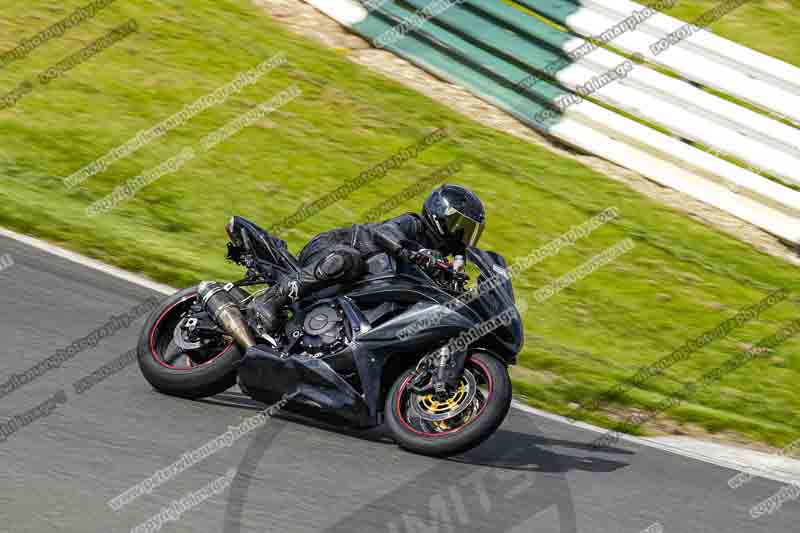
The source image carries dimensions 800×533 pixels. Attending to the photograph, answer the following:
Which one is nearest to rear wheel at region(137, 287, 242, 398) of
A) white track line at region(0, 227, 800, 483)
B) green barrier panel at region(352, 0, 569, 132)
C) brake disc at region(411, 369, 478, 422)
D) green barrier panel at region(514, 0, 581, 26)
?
brake disc at region(411, 369, 478, 422)

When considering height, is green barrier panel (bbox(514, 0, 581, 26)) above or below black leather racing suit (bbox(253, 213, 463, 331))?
below

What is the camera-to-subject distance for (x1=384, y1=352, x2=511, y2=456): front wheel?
20.7ft

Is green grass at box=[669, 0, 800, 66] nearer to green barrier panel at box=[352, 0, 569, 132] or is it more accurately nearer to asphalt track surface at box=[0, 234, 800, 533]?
green barrier panel at box=[352, 0, 569, 132]

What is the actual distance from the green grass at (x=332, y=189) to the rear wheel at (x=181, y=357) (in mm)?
2376

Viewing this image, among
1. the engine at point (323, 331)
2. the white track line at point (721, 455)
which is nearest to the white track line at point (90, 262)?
the engine at point (323, 331)

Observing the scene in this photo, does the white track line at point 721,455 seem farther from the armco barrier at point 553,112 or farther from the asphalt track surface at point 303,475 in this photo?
the armco barrier at point 553,112

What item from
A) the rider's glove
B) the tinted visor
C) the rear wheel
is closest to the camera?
the rider's glove

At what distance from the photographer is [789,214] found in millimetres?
12719

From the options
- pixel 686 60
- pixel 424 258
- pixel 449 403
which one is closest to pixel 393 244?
pixel 424 258

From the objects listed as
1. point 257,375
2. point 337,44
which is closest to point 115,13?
point 337,44

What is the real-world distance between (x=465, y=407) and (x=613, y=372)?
11.1 feet

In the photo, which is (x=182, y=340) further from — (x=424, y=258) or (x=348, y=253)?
(x=424, y=258)

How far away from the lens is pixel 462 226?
6781 mm

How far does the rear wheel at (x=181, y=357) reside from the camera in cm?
707
